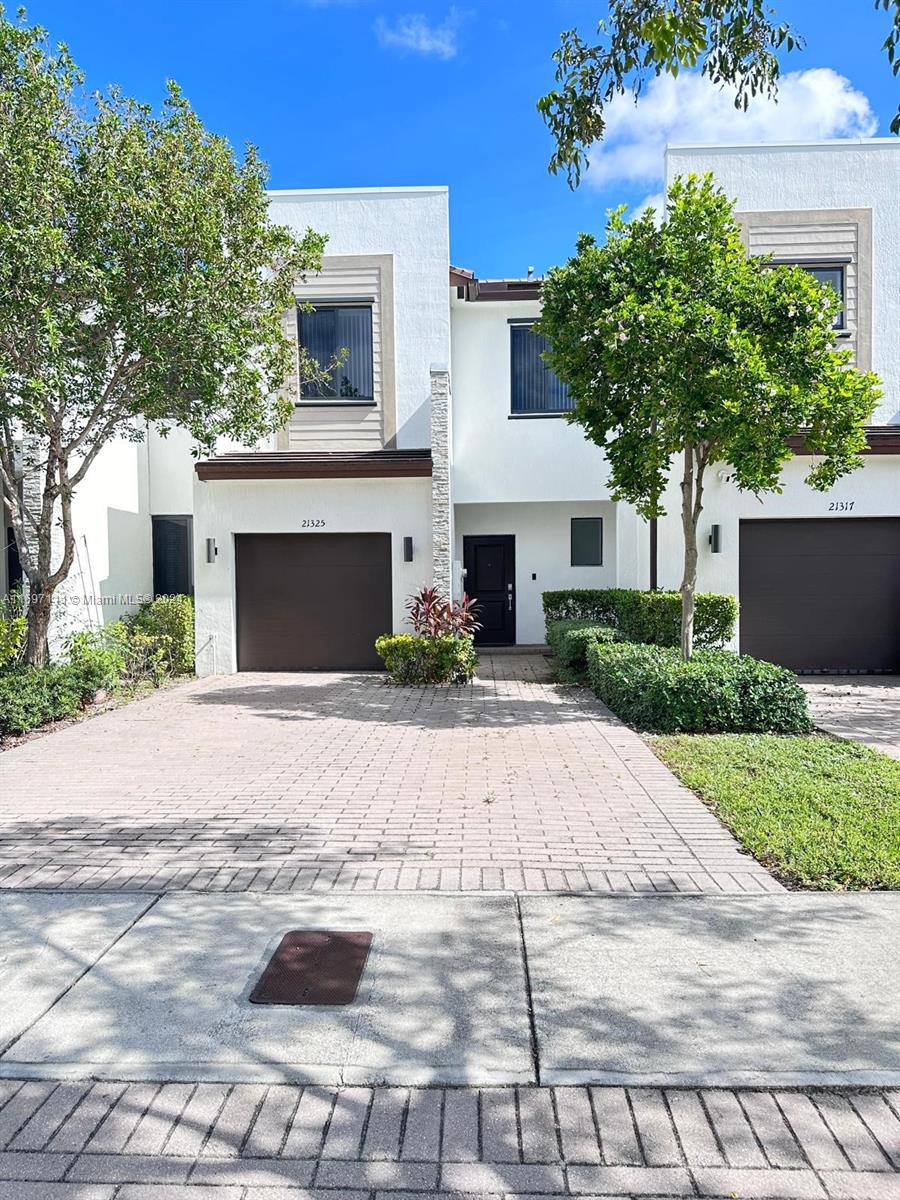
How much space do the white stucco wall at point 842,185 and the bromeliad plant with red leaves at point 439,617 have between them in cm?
830

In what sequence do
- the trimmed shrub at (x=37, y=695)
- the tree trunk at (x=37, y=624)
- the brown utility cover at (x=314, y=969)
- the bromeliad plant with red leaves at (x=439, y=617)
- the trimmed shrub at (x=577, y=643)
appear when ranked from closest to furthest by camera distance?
the brown utility cover at (x=314, y=969) < the trimmed shrub at (x=37, y=695) < the tree trunk at (x=37, y=624) < the trimmed shrub at (x=577, y=643) < the bromeliad plant with red leaves at (x=439, y=617)

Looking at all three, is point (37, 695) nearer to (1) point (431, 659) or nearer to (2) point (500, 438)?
(1) point (431, 659)

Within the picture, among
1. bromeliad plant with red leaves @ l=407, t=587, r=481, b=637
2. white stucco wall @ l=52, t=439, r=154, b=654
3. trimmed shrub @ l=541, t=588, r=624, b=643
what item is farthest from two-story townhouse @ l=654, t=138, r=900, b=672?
white stucco wall @ l=52, t=439, r=154, b=654

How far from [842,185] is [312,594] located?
1200 centimetres

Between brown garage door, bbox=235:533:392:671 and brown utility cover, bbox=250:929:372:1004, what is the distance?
10.4 metres

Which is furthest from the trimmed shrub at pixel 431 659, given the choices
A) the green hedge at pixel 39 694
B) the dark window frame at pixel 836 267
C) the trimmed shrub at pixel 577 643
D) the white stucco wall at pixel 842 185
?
the dark window frame at pixel 836 267

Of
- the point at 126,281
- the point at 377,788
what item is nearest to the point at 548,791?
the point at 377,788

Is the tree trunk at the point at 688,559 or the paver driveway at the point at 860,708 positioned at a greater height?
the tree trunk at the point at 688,559

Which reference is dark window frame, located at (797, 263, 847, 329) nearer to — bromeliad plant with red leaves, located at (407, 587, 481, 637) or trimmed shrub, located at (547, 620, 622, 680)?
trimmed shrub, located at (547, 620, 622, 680)

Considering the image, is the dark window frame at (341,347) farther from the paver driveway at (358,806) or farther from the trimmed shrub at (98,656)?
the paver driveway at (358,806)

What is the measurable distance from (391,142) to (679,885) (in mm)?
11800

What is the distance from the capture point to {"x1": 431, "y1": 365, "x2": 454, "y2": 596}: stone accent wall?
13.1 meters

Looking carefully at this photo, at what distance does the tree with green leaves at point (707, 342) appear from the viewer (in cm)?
879

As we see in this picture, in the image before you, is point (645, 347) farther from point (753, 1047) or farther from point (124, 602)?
point (124, 602)
